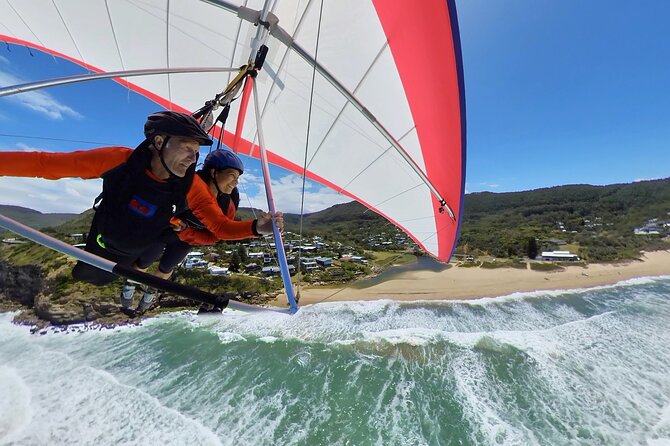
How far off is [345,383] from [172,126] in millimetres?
9430

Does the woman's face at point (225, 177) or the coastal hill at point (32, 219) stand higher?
the woman's face at point (225, 177)

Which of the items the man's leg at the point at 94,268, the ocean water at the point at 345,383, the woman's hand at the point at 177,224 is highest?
the woman's hand at the point at 177,224

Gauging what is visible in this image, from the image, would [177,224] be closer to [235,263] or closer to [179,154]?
[179,154]

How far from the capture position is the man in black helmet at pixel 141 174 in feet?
4.38

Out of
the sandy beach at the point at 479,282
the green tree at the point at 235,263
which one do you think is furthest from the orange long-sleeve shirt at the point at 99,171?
the green tree at the point at 235,263

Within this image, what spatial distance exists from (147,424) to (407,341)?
30.7 ft

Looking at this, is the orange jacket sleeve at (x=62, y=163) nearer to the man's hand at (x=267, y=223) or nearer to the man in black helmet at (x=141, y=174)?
the man in black helmet at (x=141, y=174)

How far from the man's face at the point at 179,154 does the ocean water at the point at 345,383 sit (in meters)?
7.37

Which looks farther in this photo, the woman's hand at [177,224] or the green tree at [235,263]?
the green tree at [235,263]

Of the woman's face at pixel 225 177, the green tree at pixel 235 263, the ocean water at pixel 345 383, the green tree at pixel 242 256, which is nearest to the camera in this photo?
the woman's face at pixel 225 177

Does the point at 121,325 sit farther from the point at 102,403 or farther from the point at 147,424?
the point at 147,424

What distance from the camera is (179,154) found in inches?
55.4

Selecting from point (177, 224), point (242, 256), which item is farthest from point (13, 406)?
point (242, 256)

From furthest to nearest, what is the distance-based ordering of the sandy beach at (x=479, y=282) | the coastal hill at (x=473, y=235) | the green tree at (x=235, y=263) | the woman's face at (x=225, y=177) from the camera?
1. the green tree at (x=235, y=263)
2. the sandy beach at (x=479, y=282)
3. the coastal hill at (x=473, y=235)
4. the woman's face at (x=225, y=177)
